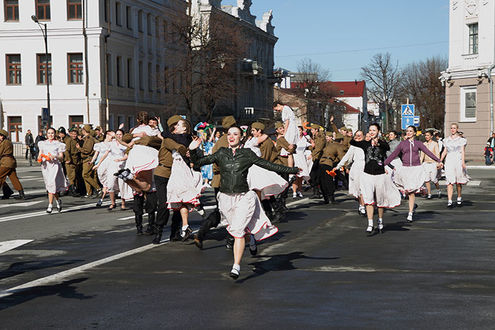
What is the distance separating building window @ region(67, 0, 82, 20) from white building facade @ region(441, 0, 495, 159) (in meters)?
23.5

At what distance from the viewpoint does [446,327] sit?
6.50 meters

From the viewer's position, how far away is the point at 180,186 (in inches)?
470

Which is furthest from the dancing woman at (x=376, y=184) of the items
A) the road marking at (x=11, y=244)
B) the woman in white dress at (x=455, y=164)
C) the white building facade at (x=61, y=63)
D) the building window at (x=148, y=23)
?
the building window at (x=148, y=23)

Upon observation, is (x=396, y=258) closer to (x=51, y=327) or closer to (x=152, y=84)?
(x=51, y=327)

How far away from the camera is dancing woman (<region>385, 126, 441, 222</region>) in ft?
51.4

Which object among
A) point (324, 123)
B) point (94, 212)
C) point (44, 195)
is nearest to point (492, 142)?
point (44, 195)

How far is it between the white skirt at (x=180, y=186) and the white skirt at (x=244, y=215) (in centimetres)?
239

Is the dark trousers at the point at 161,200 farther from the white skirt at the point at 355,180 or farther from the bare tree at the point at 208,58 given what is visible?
the bare tree at the point at 208,58

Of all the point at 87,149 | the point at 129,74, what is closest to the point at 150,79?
the point at 129,74

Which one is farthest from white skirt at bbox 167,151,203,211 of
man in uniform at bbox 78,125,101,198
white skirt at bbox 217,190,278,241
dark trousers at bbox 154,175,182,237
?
man in uniform at bbox 78,125,101,198

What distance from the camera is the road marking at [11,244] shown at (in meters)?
11.9

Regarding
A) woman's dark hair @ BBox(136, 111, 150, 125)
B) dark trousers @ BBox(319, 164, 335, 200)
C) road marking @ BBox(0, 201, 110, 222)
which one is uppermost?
woman's dark hair @ BBox(136, 111, 150, 125)

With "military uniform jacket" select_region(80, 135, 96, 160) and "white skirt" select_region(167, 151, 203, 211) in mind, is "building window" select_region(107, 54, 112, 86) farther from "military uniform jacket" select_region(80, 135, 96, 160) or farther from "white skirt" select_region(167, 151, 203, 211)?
"white skirt" select_region(167, 151, 203, 211)

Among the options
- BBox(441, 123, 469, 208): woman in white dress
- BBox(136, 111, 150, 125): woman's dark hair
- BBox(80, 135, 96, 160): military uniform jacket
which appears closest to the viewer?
BBox(136, 111, 150, 125): woman's dark hair
